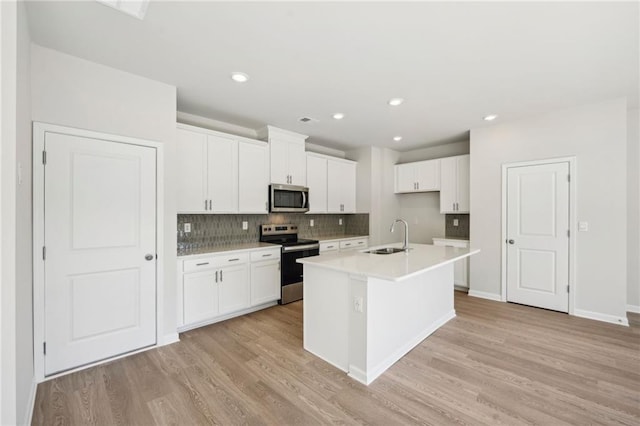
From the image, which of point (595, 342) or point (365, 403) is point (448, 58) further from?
point (595, 342)

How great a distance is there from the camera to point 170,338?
113 inches

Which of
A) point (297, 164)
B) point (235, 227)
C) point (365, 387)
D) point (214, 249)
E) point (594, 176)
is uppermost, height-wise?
point (297, 164)

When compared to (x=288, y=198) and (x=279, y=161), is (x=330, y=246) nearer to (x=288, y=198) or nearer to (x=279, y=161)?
(x=288, y=198)

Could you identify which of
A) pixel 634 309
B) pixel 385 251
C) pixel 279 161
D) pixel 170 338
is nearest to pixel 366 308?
pixel 385 251

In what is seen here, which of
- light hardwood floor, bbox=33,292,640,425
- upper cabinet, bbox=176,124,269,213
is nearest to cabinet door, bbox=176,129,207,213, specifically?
upper cabinet, bbox=176,124,269,213

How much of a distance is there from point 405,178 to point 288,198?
2.52 metres

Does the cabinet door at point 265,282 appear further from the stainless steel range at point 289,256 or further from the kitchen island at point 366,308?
the kitchen island at point 366,308

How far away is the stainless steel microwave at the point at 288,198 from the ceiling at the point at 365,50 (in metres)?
1.17

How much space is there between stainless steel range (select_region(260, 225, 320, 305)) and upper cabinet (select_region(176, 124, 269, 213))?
534 millimetres

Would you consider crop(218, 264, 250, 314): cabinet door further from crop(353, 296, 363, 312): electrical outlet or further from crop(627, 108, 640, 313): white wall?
crop(627, 108, 640, 313): white wall

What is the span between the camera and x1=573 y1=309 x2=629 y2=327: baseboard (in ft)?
10.9

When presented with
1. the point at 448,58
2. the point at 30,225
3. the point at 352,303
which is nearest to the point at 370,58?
the point at 448,58

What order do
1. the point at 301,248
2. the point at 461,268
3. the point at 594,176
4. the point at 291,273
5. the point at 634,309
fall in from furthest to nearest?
the point at 461,268 < the point at 301,248 < the point at 291,273 < the point at 634,309 < the point at 594,176

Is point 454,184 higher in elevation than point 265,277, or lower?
higher
